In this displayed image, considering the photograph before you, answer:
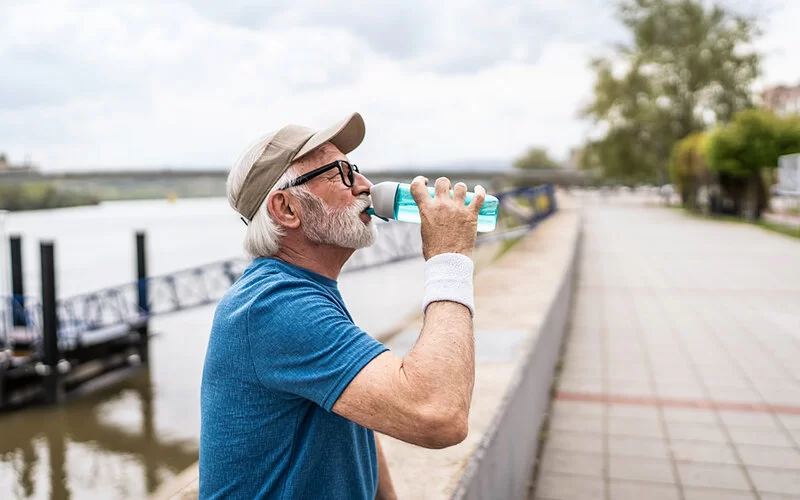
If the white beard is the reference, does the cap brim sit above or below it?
above

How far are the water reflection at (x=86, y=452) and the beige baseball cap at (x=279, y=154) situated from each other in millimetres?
8207

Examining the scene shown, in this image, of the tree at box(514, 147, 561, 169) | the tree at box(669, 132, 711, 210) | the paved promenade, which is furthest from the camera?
the tree at box(514, 147, 561, 169)

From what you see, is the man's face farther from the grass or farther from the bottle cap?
the grass

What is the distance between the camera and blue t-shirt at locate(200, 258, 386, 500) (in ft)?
3.75

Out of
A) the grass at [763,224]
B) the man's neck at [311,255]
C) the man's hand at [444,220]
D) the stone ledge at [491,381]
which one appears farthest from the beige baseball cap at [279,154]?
the grass at [763,224]

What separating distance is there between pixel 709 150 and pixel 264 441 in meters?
28.0

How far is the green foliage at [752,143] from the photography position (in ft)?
78.9

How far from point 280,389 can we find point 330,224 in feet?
1.18

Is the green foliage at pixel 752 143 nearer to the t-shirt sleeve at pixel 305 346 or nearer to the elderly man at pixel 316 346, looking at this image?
the elderly man at pixel 316 346

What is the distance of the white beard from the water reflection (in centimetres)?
824

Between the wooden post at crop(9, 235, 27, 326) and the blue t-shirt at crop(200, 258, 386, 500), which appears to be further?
the wooden post at crop(9, 235, 27, 326)

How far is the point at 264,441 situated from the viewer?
1254mm

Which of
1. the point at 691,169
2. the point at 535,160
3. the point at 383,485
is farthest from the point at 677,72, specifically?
the point at 535,160

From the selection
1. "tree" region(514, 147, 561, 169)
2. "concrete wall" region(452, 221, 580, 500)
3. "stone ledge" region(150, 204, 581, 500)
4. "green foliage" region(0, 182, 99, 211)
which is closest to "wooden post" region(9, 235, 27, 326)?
"stone ledge" region(150, 204, 581, 500)
